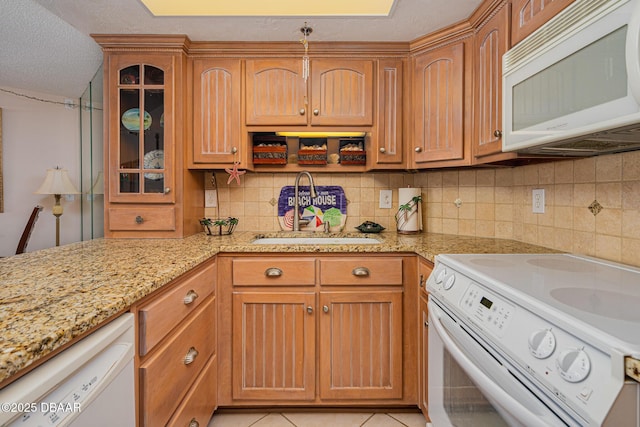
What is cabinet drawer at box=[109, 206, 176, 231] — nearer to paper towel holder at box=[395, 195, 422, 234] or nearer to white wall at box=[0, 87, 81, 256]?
white wall at box=[0, 87, 81, 256]

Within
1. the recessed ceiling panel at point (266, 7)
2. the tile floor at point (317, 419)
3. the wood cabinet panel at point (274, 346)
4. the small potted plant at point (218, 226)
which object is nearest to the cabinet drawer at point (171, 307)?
the wood cabinet panel at point (274, 346)

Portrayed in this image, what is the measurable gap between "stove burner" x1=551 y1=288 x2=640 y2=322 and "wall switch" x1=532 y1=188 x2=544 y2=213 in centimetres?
86

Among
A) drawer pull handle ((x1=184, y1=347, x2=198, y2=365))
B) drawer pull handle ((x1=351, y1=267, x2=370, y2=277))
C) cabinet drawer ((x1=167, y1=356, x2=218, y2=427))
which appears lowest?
cabinet drawer ((x1=167, y1=356, x2=218, y2=427))

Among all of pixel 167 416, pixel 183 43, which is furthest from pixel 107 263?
pixel 183 43

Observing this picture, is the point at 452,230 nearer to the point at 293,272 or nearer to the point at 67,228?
the point at 293,272

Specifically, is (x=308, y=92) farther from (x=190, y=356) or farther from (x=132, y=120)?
(x=190, y=356)

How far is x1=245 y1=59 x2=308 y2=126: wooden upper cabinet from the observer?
190 centimetres

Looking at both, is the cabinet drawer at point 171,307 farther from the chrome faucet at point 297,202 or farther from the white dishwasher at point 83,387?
the chrome faucet at point 297,202

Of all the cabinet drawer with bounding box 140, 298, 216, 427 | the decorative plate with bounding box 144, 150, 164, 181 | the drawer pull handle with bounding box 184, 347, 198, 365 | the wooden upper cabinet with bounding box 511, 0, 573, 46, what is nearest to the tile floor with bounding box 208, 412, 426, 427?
the cabinet drawer with bounding box 140, 298, 216, 427

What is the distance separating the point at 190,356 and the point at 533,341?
3.82 feet

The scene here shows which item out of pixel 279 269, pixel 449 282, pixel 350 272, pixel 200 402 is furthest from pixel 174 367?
pixel 449 282

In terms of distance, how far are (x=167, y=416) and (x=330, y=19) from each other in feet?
6.10

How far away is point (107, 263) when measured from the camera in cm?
116

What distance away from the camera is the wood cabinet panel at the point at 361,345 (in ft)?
5.28
